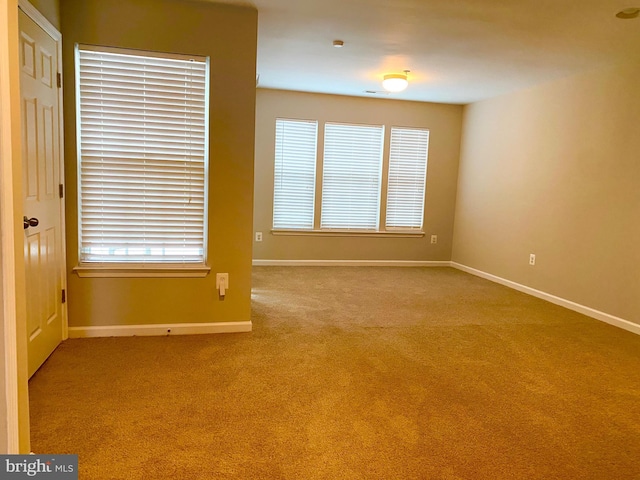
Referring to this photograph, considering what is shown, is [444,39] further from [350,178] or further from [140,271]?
[140,271]

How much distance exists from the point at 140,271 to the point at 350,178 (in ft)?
12.2

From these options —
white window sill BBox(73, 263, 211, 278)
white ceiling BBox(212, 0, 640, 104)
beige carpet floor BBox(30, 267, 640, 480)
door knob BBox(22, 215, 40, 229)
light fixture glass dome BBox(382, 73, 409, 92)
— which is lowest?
beige carpet floor BBox(30, 267, 640, 480)

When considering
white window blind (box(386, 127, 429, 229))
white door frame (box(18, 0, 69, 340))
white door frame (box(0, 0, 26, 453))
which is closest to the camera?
white door frame (box(0, 0, 26, 453))

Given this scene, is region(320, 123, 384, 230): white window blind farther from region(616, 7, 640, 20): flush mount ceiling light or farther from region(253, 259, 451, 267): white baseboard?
region(616, 7, 640, 20): flush mount ceiling light

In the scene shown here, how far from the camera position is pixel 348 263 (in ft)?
20.8

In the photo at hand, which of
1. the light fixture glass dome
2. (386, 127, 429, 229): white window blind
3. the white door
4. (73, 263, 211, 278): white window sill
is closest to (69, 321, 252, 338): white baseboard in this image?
the white door

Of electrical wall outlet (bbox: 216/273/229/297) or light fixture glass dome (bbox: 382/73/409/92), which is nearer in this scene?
electrical wall outlet (bbox: 216/273/229/297)

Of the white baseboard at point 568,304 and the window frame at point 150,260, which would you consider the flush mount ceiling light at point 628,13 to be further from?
the window frame at point 150,260

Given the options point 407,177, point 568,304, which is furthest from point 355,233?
point 568,304

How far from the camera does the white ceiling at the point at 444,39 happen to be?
2.94 m

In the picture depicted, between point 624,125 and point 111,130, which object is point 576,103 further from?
point 111,130

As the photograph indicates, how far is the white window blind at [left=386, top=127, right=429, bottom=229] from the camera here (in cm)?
629

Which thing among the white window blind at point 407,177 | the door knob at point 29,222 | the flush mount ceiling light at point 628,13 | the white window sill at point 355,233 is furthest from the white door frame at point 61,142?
the white window blind at point 407,177

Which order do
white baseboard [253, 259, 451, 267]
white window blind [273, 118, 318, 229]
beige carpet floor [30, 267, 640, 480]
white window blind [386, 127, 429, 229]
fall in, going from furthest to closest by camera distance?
white window blind [386, 127, 429, 229], white baseboard [253, 259, 451, 267], white window blind [273, 118, 318, 229], beige carpet floor [30, 267, 640, 480]
